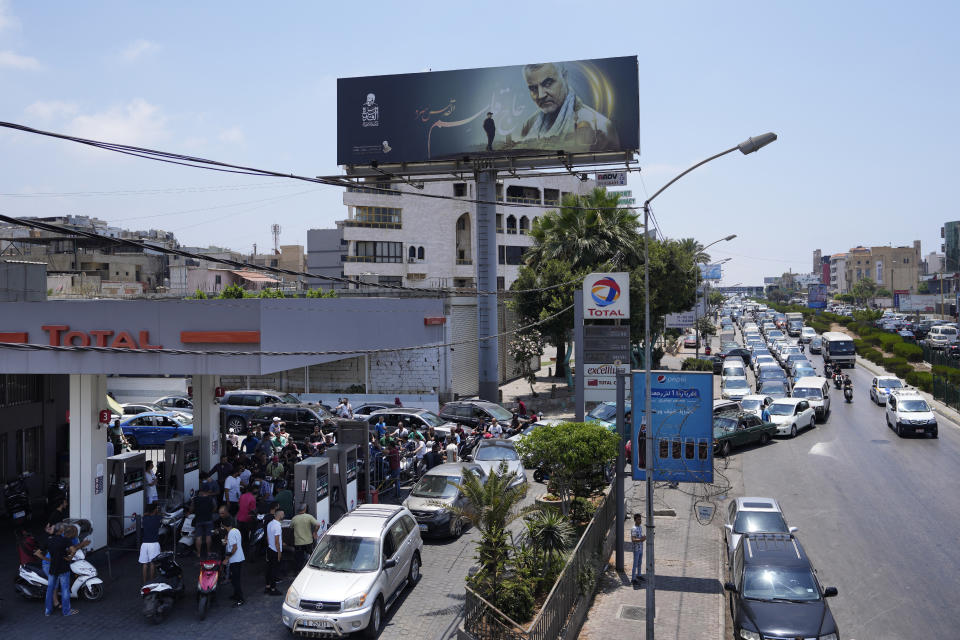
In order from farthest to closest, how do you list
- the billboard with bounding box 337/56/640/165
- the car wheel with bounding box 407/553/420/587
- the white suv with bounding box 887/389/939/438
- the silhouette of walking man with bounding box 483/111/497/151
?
the silhouette of walking man with bounding box 483/111/497/151 < the billboard with bounding box 337/56/640/165 < the white suv with bounding box 887/389/939/438 < the car wheel with bounding box 407/553/420/587

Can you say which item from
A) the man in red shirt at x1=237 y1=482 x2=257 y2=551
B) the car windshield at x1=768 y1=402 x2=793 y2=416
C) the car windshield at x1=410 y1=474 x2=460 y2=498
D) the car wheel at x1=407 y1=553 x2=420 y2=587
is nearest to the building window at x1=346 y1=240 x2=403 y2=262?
the car windshield at x1=768 y1=402 x2=793 y2=416

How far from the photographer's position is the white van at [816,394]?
35188mm

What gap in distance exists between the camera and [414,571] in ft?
47.8

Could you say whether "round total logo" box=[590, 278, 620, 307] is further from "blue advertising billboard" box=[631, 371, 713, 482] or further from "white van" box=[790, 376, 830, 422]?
"white van" box=[790, 376, 830, 422]

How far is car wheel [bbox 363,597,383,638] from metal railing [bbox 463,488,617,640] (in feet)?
5.26

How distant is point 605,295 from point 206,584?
15747 mm

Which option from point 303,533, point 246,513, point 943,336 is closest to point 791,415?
point 303,533

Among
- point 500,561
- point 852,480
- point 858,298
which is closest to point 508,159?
point 852,480

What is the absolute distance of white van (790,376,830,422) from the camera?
3519 cm

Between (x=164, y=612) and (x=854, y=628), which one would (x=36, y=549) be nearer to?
(x=164, y=612)

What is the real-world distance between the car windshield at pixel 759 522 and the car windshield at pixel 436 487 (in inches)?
254

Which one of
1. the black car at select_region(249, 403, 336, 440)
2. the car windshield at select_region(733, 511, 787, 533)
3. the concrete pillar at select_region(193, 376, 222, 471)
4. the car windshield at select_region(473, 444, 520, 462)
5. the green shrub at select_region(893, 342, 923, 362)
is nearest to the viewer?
the car windshield at select_region(733, 511, 787, 533)

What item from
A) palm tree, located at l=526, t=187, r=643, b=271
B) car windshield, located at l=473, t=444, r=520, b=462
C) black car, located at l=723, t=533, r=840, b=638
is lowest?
black car, located at l=723, t=533, r=840, b=638

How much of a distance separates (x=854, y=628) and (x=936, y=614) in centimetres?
178
